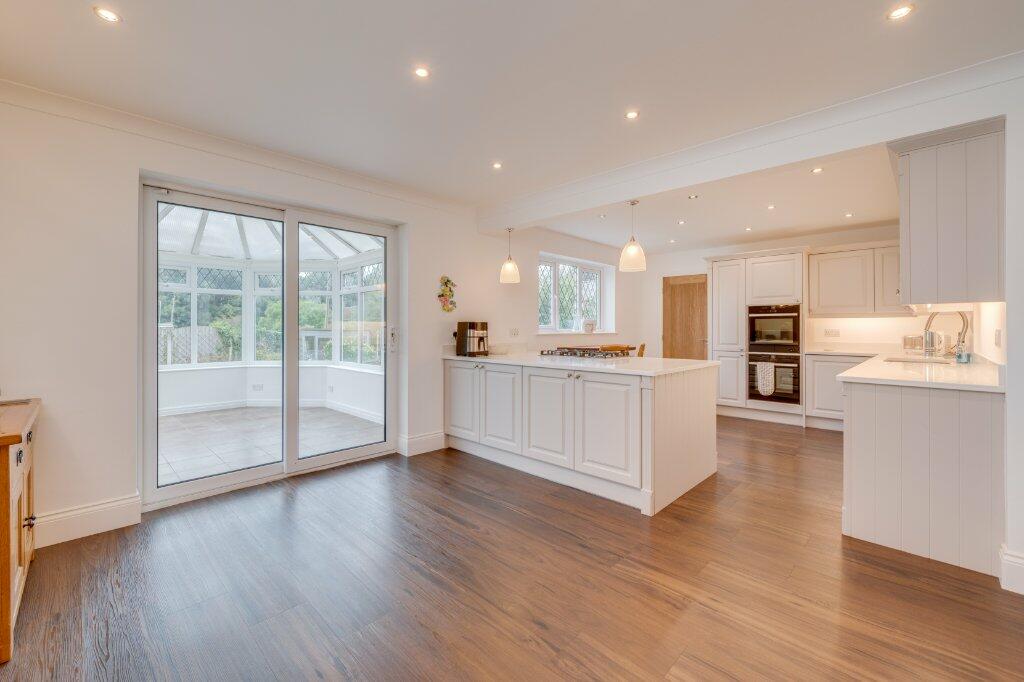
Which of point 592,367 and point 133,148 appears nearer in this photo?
point 133,148

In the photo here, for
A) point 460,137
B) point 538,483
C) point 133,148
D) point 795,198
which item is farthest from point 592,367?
point 133,148

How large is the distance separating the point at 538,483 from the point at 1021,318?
289 cm

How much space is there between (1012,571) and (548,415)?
2.56 m

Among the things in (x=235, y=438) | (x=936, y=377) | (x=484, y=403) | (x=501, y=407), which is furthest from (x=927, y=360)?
(x=235, y=438)

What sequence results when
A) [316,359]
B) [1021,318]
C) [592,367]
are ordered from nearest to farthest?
[1021,318]
[592,367]
[316,359]

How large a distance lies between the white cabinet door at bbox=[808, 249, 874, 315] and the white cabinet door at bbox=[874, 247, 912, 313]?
47 mm

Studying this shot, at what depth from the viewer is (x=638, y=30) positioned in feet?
6.22

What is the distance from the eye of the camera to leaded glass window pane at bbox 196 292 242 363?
3188 millimetres

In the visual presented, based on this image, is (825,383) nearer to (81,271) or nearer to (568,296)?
(568,296)

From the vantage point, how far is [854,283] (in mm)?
5344

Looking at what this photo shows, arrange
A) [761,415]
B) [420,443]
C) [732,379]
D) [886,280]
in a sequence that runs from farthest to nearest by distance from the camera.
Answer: [732,379]
[761,415]
[886,280]
[420,443]

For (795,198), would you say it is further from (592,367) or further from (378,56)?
(378,56)

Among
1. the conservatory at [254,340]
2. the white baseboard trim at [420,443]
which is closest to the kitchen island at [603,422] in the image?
the white baseboard trim at [420,443]

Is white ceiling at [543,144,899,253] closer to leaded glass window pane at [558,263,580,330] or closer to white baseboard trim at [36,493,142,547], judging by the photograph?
leaded glass window pane at [558,263,580,330]
